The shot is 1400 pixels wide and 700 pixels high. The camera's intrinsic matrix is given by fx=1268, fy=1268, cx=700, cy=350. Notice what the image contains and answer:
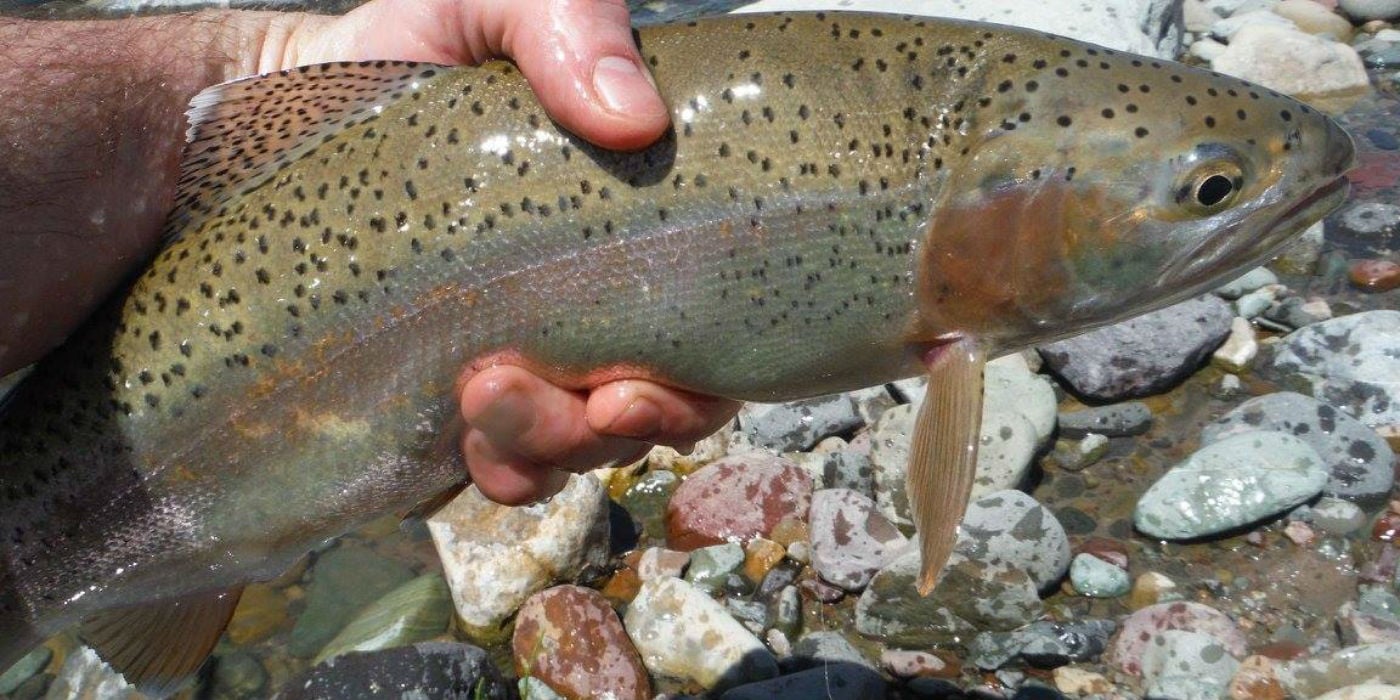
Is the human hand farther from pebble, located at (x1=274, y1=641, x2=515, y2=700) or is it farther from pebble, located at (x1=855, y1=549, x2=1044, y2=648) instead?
pebble, located at (x1=855, y1=549, x2=1044, y2=648)

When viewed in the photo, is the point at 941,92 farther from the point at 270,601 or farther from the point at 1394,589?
the point at 270,601

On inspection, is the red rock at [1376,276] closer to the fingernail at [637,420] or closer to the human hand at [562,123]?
the human hand at [562,123]

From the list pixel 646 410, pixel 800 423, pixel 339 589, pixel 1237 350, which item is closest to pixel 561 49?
pixel 646 410

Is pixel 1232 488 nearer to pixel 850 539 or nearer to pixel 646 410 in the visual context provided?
pixel 850 539

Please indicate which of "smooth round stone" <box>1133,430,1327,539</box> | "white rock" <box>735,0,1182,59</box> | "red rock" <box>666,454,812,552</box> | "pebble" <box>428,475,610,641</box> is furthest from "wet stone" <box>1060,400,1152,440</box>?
"white rock" <box>735,0,1182,59</box>

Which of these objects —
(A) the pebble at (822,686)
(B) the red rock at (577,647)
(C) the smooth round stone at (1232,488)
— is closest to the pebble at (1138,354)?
(C) the smooth round stone at (1232,488)

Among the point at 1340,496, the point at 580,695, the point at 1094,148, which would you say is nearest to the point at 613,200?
the point at 1094,148
